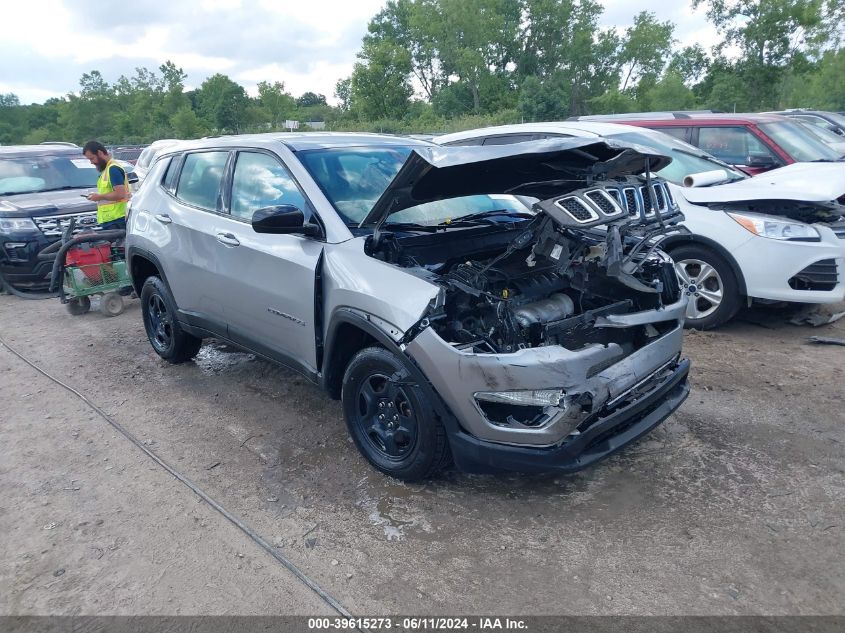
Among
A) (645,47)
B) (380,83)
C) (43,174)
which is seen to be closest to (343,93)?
(380,83)

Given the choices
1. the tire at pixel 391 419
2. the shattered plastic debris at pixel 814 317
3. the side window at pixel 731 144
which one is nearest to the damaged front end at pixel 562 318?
the tire at pixel 391 419

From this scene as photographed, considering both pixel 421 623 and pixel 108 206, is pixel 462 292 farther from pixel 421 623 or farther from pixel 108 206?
pixel 108 206

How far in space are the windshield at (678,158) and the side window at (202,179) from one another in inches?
157

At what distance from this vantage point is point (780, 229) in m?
5.38

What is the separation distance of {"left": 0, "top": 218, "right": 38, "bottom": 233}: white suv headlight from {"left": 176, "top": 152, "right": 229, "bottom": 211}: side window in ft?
13.8

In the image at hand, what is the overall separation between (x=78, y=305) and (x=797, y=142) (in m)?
9.17

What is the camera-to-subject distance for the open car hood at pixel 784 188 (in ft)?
17.6

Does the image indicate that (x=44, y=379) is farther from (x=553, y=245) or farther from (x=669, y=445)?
(x=669, y=445)

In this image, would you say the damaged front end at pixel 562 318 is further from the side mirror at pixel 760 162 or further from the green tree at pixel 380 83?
the green tree at pixel 380 83

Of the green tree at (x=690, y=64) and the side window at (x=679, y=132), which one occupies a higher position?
the green tree at (x=690, y=64)

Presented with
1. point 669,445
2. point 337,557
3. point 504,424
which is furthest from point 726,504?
point 337,557

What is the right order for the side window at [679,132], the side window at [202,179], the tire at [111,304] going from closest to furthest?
the side window at [202,179]
the tire at [111,304]
the side window at [679,132]

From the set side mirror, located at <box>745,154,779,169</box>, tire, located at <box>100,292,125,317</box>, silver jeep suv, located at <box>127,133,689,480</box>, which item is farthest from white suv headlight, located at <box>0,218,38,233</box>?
side mirror, located at <box>745,154,779,169</box>

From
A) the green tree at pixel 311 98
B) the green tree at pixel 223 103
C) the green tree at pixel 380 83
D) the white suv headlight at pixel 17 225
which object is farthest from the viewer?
the green tree at pixel 311 98
